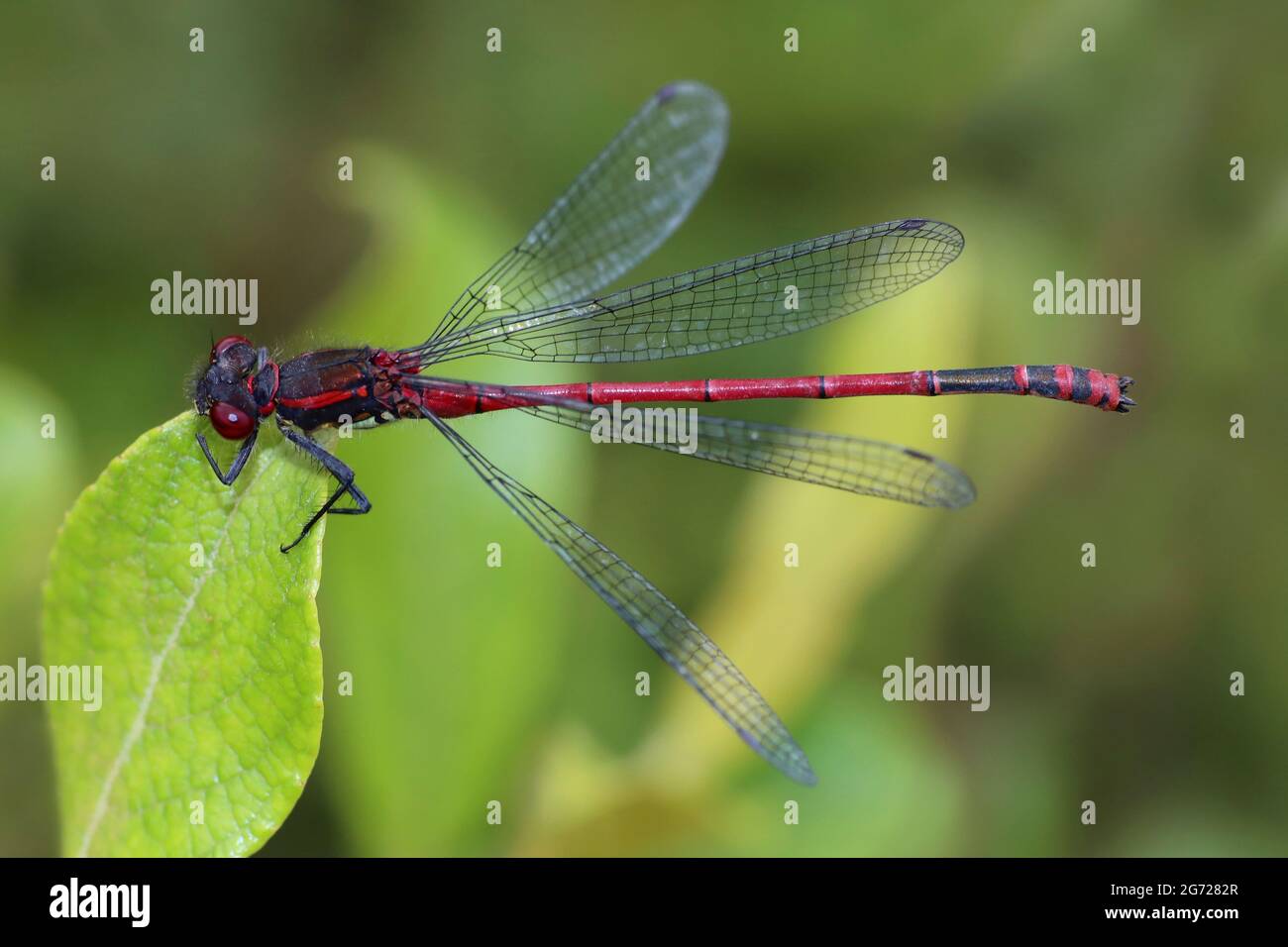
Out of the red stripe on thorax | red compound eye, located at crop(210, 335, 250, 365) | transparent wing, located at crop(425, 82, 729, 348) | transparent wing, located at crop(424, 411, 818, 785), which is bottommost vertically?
transparent wing, located at crop(424, 411, 818, 785)

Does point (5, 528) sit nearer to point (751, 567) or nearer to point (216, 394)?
point (216, 394)

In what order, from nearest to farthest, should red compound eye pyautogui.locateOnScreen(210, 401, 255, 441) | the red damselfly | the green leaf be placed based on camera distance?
the green leaf
red compound eye pyautogui.locateOnScreen(210, 401, 255, 441)
the red damselfly

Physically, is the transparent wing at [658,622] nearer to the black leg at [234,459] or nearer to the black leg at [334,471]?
the black leg at [334,471]

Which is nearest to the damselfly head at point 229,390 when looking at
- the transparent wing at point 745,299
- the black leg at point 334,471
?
the black leg at point 334,471

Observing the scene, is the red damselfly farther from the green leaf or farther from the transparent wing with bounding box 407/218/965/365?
the green leaf

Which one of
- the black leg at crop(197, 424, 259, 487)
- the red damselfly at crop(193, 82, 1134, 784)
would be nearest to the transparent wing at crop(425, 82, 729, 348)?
the red damselfly at crop(193, 82, 1134, 784)

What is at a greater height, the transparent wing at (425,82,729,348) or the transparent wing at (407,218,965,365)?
the transparent wing at (425,82,729,348)

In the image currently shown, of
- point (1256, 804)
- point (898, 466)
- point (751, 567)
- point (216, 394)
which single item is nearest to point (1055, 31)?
point (898, 466)
